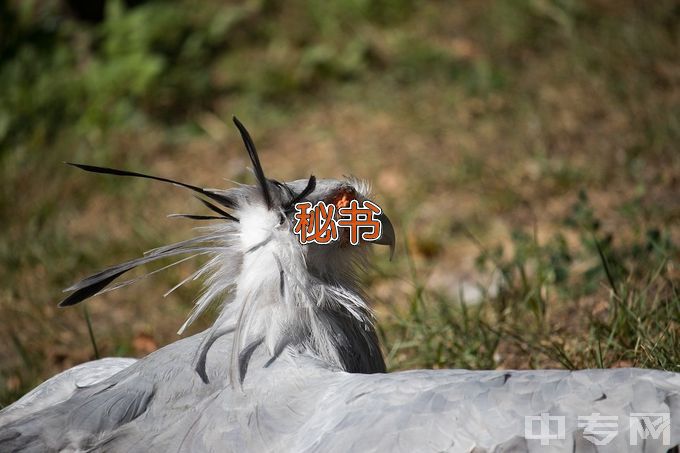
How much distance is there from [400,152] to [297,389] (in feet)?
10.8

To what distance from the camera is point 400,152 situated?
17.5ft

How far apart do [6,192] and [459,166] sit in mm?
2641

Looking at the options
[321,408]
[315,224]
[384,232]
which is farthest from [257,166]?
[321,408]

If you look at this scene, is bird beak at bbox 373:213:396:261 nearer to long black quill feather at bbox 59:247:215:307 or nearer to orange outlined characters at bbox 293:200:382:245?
orange outlined characters at bbox 293:200:382:245

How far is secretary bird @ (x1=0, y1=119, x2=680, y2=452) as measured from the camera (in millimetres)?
1919

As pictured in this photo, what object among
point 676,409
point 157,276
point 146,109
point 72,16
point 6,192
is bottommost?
point 676,409

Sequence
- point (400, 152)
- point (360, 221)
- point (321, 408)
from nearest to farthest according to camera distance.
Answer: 1. point (321, 408)
2. point (360, 221)
3. point (400, 152)

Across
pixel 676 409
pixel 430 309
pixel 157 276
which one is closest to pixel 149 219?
pixel 157 276

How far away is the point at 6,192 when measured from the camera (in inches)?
202

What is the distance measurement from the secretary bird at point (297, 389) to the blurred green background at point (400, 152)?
0.69 meters

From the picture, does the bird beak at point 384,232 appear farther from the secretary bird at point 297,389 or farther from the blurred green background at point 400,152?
the blurred green background at point 400,152

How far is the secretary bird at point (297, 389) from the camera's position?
192 centimetres

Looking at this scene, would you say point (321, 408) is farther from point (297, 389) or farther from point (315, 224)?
point (315, 224)

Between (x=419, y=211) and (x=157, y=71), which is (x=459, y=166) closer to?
(x=419, y=211)
